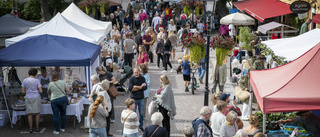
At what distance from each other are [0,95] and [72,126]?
2.24m

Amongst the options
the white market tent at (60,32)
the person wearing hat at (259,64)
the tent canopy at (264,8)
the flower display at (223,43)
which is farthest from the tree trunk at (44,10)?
the person wearing hat at (259,64)

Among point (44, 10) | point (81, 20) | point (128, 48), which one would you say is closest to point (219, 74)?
point (128, 48)

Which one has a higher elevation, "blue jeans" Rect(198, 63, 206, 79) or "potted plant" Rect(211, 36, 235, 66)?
"potted plant" Rect(211, 36, 235, 66)

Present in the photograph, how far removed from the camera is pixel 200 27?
27.0 metres

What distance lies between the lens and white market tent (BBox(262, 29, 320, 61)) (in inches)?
475

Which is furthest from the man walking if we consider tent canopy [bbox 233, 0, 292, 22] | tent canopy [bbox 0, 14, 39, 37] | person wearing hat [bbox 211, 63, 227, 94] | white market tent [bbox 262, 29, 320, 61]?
tent canopy [bbox 233, 0, 292, 22]

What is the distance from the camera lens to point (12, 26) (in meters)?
20.4

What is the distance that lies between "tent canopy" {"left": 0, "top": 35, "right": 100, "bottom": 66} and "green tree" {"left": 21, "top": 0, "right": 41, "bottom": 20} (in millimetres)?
25221

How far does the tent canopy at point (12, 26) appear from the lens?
20.0 meters

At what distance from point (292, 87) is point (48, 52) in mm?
6738

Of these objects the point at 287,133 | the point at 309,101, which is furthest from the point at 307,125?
the point at 309,101

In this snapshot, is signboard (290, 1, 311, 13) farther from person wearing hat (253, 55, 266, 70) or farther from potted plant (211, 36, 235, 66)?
potted plant (211, 36, 235, 66)

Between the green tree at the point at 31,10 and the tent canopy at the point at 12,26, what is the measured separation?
15999 millimetres

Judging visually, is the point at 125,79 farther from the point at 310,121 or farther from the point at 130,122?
the point at 310,121
